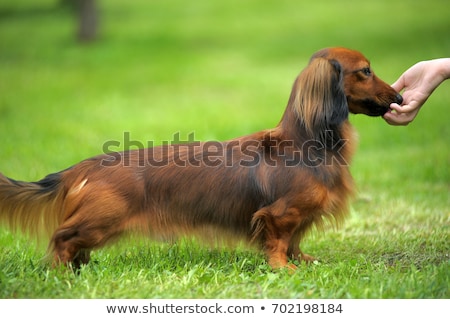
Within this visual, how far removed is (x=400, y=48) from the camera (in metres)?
17.0

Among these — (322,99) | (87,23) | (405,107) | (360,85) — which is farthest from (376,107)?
(87,23)

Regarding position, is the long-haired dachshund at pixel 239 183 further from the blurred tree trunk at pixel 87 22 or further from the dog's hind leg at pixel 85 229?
the blurred tree trunk at pixel 87 22

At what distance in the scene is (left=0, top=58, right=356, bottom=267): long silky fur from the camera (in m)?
4.73

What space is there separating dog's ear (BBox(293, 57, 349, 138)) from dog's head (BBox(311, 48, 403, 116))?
0.27ft

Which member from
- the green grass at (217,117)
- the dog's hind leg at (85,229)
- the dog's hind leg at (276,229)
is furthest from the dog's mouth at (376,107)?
the dog's hind leg at (85,229)

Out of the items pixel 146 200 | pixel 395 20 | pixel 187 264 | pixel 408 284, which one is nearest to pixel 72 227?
pixel 146 200

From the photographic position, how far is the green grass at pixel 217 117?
179 inches

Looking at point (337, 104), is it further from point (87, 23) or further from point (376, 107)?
point (87, 23)

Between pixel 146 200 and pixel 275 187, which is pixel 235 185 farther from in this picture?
pixel 146 200

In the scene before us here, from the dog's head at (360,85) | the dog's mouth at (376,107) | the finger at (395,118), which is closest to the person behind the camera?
the dog's head at (360,85)

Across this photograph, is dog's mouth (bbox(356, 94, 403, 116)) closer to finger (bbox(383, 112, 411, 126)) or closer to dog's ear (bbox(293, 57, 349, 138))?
finger (bbox(383, 112, 411, 126))
